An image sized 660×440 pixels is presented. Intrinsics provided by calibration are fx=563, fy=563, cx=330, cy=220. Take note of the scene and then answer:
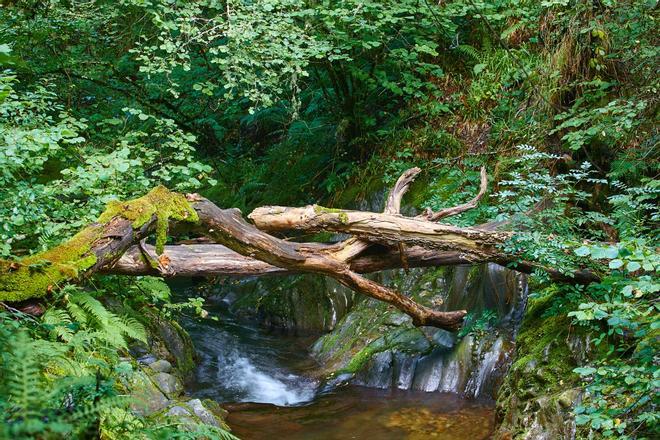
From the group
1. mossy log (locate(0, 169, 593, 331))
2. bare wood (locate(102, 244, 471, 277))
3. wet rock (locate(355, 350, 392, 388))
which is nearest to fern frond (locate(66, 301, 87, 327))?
mossy log (locate(0, 169, 593, 331))

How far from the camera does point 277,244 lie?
18.6 feet

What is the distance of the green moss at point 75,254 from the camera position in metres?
3.96

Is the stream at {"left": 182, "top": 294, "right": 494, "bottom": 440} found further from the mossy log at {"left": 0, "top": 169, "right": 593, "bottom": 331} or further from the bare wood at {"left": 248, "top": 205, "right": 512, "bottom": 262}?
the bare wood at {"left": 248, "top": 205, "right": 512, "bottom": 262}

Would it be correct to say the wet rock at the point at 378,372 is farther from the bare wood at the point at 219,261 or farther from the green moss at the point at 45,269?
the green moss at the point at 45,269

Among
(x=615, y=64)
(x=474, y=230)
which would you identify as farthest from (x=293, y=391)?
(x=615, y=64)

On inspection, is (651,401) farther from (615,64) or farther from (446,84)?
(446,84)

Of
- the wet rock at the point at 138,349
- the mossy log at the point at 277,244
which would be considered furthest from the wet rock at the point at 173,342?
the mossy log at the point at 277,244

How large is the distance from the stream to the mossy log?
109cm

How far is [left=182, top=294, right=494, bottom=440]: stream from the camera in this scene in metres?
6.08

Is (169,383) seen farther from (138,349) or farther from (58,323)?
(58,323)

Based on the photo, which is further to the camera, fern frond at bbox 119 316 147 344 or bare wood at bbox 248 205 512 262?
bare wood at bbox 248 205 512 262

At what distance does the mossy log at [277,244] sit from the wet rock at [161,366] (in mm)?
1823

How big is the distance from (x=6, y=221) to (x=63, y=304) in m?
1.07

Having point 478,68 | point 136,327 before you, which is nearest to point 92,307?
point 136,327
